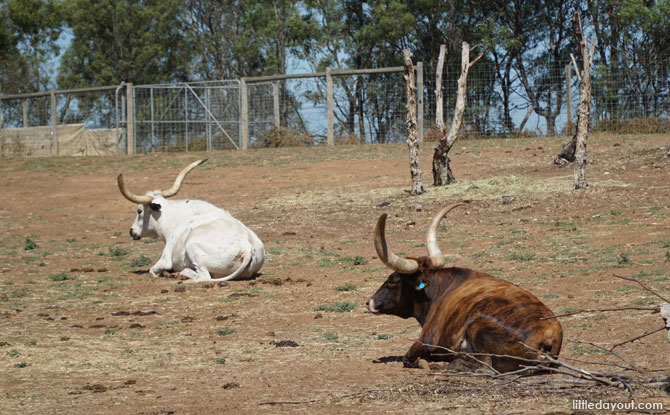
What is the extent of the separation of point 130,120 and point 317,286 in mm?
18709

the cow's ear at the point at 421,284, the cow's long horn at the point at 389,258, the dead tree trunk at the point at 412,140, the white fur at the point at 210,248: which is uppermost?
the dead tree trunk at the point at 412,140

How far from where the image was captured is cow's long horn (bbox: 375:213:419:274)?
623 cm

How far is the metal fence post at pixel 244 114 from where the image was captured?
1089 inches

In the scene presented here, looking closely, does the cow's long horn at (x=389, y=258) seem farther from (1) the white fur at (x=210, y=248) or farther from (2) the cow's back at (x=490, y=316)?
(1) the white fur at (x=210, y=248)

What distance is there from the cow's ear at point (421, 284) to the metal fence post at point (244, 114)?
2127 cm

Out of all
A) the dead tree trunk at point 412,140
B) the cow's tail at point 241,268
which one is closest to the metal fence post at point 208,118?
the dead tree trunk at point 412,140

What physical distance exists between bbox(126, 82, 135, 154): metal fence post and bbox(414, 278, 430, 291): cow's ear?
22.4 meters

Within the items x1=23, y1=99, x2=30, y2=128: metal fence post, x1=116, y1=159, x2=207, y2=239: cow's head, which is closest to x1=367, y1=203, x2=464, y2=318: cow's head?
x1=116, y1=159, x2=207, y2=239: cow's head

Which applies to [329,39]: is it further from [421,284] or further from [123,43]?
[421,284]

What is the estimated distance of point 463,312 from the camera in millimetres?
6133

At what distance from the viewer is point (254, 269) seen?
11.4m

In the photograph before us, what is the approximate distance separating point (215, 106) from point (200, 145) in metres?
1.33

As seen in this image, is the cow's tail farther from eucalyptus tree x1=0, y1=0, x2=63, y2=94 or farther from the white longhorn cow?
eucalyptus tree x1=0, y1=0, x2=63, y2=94

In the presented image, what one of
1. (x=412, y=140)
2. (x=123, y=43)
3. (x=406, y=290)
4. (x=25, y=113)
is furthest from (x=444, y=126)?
(x=123, y=43)
